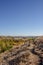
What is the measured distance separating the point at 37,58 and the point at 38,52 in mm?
889

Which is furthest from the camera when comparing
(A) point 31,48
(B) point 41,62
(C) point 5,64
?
(A) point 31,48

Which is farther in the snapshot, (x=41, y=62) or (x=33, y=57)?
(x=33, y=57)

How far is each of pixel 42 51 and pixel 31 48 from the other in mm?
→ 2138

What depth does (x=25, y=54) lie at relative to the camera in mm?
14812

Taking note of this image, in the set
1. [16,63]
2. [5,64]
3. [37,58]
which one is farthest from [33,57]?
[5,64]

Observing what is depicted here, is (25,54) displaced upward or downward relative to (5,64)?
upward

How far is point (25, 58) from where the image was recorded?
47.2 feet

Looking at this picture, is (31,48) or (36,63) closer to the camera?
(36,63)

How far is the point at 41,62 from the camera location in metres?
13.3

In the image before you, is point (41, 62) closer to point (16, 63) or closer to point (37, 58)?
point (37, 58)

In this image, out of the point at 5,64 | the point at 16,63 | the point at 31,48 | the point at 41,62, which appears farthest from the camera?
the point at 31,48

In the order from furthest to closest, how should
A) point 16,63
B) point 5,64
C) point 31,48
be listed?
point 31,48, point 5,64, point 16,63

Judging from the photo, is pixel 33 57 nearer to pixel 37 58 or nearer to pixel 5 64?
pixel 37 58

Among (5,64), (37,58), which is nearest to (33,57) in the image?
(37,58)
